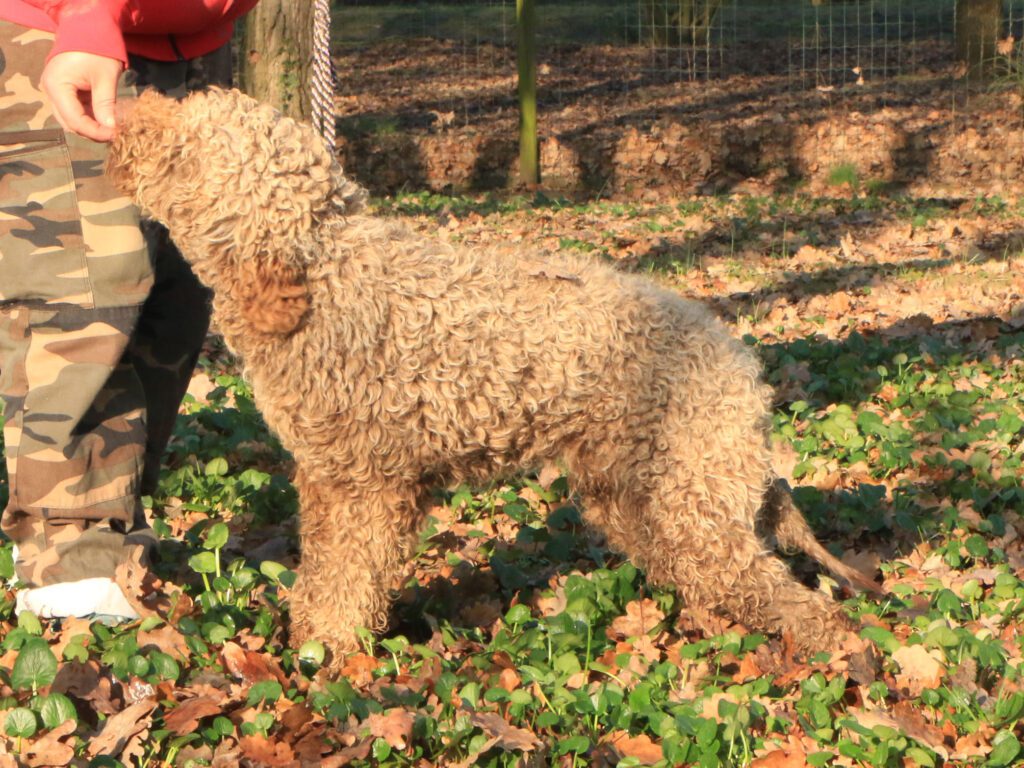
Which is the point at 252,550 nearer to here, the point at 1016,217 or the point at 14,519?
the point at 14,519

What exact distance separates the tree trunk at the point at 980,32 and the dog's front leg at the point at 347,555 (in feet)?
44.8

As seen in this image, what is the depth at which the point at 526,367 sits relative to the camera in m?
3.50

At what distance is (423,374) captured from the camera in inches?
136

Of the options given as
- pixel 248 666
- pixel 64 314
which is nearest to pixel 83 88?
pixel 64 314

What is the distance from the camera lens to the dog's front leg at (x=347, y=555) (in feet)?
11.6

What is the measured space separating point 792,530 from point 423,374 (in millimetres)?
1348

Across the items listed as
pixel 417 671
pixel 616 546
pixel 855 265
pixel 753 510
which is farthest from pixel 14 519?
pixel 855 265

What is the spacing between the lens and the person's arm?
10.8 ft

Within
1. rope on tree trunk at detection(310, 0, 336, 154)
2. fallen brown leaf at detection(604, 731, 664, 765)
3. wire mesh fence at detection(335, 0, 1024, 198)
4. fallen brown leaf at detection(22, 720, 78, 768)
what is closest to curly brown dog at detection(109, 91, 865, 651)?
fallen brown leaf at detection(604, 731, 664, 765)

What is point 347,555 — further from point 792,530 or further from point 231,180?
point 792,530

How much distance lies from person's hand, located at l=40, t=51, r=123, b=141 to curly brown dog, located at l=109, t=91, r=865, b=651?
0.07 meters

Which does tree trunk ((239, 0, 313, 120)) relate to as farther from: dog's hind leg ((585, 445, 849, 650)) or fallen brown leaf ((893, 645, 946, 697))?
fallen brown leaf ((893, 645, 946, 697))

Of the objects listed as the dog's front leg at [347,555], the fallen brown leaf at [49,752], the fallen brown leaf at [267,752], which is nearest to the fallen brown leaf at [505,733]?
the fallen brown leaf at [267,752]

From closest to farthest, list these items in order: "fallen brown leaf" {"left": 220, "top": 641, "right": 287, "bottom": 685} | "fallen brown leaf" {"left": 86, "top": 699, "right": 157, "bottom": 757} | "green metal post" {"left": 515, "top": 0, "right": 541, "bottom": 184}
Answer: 1. "fallen brown leaf" {"left": 86, "top": 699, "right": 157, "bottom": 757}
2. "fallen brown leaf" {"left": 220, "top": 641, "right": 287, "bottom": 685}
3. "green metal post" {"left": 515, "top": 0, "right": 541, "bottom": 184}
